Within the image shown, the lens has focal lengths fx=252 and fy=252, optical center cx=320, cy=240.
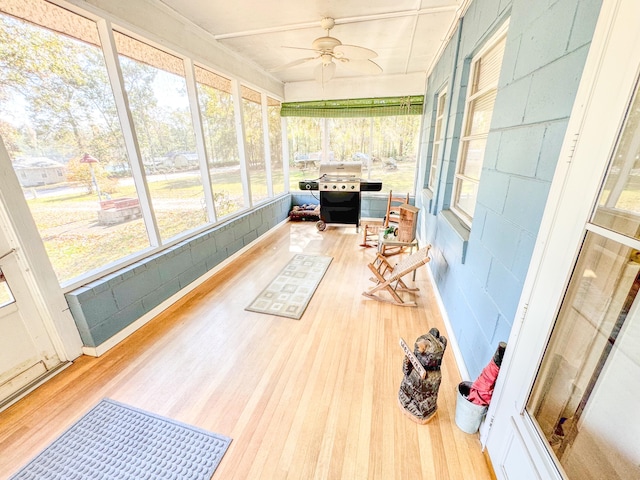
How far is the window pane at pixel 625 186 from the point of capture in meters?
0.63

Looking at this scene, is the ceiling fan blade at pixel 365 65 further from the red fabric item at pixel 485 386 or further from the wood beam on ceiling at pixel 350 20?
the red fabric item at pixel 485 386

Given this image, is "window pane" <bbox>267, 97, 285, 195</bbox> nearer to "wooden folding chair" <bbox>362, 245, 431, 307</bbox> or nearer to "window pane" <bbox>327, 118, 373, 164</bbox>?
"window pane" <bbox>327, 118, 373, 164</bbox>

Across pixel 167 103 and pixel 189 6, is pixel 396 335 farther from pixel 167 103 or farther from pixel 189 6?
pixel 189 6

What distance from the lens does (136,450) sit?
1324 millimetres

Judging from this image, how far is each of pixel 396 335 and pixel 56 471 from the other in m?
2.18

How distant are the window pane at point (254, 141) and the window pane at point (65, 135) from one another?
1.99m

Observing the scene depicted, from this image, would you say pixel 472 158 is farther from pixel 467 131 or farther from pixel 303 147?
pixel 303 147

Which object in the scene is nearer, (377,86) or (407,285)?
(407,285)

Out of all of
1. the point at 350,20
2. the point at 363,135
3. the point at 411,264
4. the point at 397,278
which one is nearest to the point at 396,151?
the point at 363,135

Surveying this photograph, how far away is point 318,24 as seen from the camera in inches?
102

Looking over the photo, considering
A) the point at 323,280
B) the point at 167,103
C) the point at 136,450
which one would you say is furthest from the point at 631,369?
the point at 167,103

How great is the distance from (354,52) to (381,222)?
327 centimetres

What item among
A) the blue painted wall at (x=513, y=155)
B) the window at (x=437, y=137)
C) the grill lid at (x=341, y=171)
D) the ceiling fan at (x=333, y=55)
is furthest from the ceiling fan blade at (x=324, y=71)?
the grill lid at (x=341, y=171)

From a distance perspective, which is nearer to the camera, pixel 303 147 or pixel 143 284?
pixel 143 284
